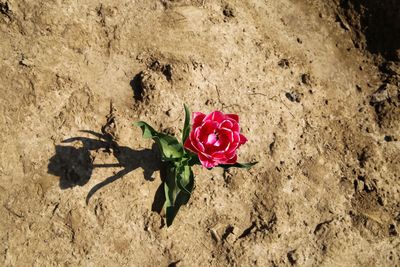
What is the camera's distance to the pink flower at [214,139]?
269cm

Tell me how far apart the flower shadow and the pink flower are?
81 centimetres

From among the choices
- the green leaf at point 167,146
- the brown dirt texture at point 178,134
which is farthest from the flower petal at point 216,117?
the brown dirt texture at point 178,134

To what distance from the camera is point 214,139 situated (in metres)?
2.70

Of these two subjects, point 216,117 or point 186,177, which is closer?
point 216,117

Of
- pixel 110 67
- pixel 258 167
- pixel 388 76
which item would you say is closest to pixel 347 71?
pixel 388 76

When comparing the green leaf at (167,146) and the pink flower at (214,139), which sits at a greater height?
the pink flower at (214,139)

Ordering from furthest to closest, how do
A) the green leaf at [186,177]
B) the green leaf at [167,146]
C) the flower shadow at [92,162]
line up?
the flower shadow at [92,162], the green leaf at [186,177], the green leaf at [167,146]

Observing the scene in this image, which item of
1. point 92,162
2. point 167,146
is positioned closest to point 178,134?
point 167,146

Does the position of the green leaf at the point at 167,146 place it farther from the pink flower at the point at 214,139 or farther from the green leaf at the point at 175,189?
the pink flower at the point at 214,139

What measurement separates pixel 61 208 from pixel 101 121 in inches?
28.6

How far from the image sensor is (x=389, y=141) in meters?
4.05

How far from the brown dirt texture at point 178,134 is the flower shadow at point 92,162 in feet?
0.03

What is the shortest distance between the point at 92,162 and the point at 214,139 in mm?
1143

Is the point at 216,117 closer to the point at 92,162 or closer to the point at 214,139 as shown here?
the point at 214,139
